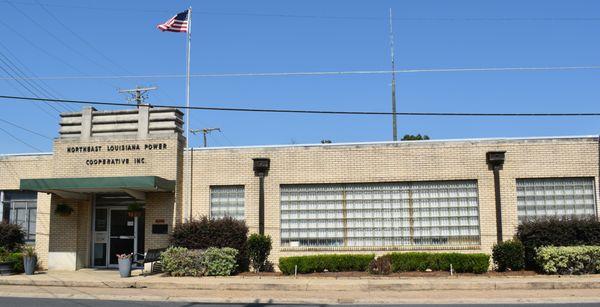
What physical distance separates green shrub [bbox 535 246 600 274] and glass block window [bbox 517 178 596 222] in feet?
7.87

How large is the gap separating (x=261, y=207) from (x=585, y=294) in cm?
973

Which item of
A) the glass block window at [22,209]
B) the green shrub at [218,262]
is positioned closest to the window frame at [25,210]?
the glass block window at [22,209]

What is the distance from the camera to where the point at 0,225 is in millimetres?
19953

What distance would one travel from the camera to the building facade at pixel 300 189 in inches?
723

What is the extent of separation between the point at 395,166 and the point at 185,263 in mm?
7147

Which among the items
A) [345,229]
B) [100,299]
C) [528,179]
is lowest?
[100,299]

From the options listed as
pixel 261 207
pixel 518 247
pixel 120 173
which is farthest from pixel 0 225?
pixel 518 247

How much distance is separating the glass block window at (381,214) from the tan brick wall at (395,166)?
12.3 inches

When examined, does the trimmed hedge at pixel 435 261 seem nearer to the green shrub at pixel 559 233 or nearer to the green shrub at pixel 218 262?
the green shrub at pixel 559 233

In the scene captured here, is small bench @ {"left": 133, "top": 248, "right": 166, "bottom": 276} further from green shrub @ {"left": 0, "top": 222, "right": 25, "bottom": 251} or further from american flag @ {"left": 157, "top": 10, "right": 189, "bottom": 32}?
american flag @ {"left": 157, "top": 10, "right": 189, "bottom": 32}

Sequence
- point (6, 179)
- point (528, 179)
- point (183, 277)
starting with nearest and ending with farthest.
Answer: point (183, 277) < point (528, 179) < point (6, 179)

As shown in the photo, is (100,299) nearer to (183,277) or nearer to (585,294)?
(183,277)

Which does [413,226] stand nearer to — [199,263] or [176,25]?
[199,263]

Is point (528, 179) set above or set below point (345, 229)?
above
